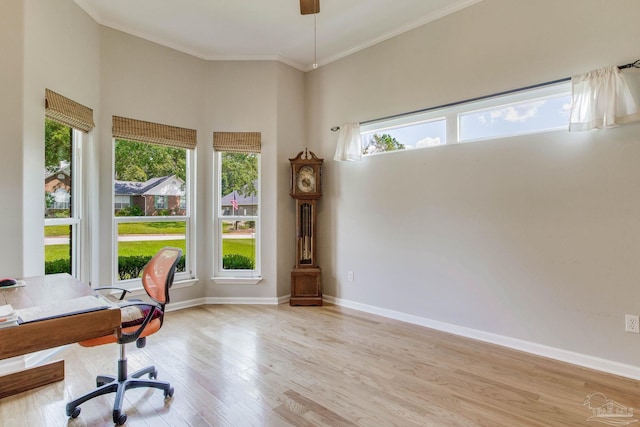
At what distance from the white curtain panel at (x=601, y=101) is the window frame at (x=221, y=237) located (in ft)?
10.8

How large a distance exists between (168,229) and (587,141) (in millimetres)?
4257

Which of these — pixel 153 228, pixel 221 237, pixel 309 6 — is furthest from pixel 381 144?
pixel 153 228

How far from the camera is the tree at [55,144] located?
2.89 meters

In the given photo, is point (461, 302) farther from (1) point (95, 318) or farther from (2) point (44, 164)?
(2) point (44, 164)

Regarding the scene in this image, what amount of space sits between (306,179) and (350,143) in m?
0.75

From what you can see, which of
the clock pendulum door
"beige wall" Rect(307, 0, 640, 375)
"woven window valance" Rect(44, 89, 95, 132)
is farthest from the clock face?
"woven window valance" Rect(44, 89, 95, 132)

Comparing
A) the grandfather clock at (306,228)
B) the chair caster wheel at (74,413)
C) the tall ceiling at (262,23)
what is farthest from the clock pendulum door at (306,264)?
the chair caster wheel at (74,413)

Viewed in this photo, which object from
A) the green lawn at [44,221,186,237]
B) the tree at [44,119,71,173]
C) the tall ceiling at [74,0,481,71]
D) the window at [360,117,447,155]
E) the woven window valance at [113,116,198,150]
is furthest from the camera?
the green lawn at [44,221,186,237]

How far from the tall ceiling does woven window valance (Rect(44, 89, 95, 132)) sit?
99cm

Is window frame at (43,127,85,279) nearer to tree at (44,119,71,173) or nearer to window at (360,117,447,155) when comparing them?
tree at (44,119,71,173)

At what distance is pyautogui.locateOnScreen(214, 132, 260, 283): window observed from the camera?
430cm

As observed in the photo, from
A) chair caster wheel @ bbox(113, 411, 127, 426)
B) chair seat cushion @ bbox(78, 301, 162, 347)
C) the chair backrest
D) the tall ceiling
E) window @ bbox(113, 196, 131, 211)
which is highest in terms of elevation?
the tall ceiling

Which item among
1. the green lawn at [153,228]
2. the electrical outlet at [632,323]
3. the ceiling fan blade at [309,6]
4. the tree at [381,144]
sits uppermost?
the ceiling fan blade at [309,6]

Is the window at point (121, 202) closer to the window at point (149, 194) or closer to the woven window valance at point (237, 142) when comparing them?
the window at point (149, 194)
